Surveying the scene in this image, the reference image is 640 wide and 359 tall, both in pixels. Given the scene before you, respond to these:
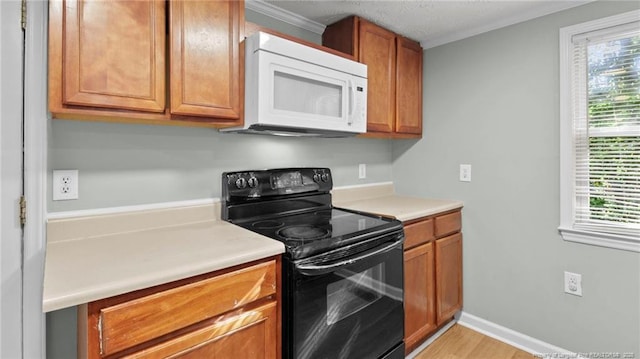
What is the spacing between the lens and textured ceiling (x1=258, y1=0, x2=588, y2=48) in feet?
6.33

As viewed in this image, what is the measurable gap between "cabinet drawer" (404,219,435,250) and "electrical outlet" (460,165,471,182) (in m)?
0.52

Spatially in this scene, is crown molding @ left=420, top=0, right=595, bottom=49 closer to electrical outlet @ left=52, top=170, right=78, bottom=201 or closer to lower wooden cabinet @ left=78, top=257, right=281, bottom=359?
lower wooden cabinet @ left=78, top=257, right=281, bottom=359

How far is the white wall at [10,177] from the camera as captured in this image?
1073mm

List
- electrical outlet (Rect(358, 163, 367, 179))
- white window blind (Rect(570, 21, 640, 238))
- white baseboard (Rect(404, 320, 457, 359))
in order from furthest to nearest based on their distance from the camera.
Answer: electrical outlet (Rect(358, 163, 367, 179)) < white baseboard (Rect(404, 320, 457, 359)) < white window blind (Rect(570, 21, 640, 238))

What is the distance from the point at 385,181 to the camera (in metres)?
2.84

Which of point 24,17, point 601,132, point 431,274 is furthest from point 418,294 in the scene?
point 24,17

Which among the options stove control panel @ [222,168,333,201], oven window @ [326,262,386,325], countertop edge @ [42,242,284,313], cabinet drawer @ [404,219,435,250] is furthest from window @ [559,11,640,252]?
countertop edge @ [42,242,284,313]

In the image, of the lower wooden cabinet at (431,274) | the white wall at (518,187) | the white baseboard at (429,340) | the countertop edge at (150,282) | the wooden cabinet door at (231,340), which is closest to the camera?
the countertop edge at (150,282)

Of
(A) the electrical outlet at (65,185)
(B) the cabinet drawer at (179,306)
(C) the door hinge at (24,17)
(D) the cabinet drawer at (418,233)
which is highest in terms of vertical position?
(C) the door hinge at (24,17)

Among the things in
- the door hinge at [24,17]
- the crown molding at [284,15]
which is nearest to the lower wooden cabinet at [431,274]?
the crown molding at [284,15]

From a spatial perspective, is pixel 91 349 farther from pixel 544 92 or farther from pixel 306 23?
pixel 544 92

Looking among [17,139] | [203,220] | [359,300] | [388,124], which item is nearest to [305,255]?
[359,300]

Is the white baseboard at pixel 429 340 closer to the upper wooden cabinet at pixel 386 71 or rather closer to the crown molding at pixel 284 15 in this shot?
the upper wooden cabinet at pixel 386 71

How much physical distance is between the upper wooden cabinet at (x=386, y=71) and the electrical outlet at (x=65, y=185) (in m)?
1.61
